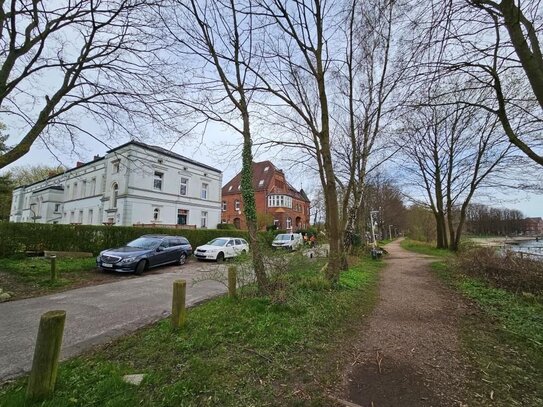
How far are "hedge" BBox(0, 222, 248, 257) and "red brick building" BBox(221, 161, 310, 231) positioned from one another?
28.2 metres

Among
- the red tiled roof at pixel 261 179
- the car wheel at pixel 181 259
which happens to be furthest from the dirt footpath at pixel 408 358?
the red tiled roof at pixel 261 179

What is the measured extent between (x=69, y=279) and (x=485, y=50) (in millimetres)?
13576

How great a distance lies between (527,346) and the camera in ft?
14.4

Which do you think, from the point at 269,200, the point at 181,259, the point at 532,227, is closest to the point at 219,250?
the point at 181,259

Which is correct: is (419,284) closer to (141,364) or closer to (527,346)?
(527,346)

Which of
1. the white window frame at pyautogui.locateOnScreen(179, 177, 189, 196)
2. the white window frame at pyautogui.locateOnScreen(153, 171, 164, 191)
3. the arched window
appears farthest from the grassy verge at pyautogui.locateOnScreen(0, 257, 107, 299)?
the white window frame at pyautogui.locateOnScreen(179, 177, 189, 196)

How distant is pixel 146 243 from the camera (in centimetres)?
1308

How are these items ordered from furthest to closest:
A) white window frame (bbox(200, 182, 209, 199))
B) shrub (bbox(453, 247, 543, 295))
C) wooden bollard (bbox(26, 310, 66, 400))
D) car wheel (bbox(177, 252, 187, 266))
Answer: white window frame (bbox(200, 182, 209, 199))
car wheel (bbox(177, 252, 187, 266))
shrub (bbox(453, 247, 543, 295))
wooden bollard (bbox(26, 310, 66, 400))

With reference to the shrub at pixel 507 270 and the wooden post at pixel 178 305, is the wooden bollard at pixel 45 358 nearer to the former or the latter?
the wooden post at pixel 178 305

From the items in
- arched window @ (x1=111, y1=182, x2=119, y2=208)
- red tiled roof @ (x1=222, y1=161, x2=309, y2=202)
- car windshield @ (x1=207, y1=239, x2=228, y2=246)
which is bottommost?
car windshield @ (x1=207, y1=239, x2=228, y2=246)

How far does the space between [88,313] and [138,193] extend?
20.2 meters

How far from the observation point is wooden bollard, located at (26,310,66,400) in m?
2.86

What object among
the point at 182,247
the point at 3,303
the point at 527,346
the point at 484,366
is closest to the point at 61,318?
the point at 484,366

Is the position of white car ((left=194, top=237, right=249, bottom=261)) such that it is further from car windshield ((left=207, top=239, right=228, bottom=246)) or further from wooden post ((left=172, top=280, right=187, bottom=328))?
wooden post ((left=172, top=280, right=187, bottom=328))
